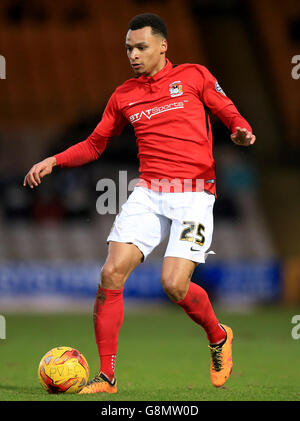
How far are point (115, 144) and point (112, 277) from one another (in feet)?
37.1

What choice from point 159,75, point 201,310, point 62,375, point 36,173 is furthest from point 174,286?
point 159,75

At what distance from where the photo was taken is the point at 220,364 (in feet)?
17.7

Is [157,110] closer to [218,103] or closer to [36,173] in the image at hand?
[218,103]

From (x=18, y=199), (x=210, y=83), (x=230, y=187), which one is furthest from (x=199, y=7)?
(x=210, y=83)

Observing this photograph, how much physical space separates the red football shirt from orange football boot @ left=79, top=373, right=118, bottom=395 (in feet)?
4.26

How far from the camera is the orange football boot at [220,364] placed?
5.37 metres

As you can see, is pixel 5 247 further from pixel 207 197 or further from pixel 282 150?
pixel 207 197

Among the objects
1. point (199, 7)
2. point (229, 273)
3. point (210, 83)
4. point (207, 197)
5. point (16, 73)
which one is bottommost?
point (229, 273)

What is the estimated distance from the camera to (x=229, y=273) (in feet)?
46.0

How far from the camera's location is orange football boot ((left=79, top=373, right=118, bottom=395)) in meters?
5.06

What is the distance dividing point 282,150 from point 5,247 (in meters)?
6.50
